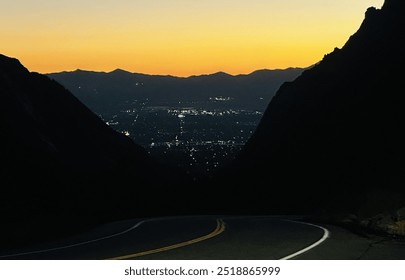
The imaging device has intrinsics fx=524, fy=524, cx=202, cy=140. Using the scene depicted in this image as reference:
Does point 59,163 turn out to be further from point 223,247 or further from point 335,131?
point 223,247

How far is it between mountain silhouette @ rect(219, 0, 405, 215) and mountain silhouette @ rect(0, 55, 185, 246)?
20.2 m

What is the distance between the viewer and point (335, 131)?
87688mm

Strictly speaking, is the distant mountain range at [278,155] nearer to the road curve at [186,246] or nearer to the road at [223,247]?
the road curve at [186,246]

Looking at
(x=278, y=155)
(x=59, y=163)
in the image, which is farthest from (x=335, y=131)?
(x=59, y=163)

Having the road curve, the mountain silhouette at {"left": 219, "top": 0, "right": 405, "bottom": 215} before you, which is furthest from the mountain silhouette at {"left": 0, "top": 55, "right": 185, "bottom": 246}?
the mountain silhouette at {"left": 219, "top": 0, "right": 405, "bottom": 215}

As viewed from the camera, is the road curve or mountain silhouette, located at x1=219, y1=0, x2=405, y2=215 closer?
the road curve

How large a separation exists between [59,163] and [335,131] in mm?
56166

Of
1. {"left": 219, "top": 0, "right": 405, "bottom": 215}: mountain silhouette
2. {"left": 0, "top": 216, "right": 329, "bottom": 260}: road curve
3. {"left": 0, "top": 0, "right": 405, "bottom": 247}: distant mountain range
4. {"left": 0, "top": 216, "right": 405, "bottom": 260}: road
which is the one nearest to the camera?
{"left": 0, "top": 216, "right": 405, "bottom": 260}: road

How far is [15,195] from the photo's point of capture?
71812mm

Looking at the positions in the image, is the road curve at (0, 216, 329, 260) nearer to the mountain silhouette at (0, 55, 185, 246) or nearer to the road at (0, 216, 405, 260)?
the road at (0, 216, 405, 260)

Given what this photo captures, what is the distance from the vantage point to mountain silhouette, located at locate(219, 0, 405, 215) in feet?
214

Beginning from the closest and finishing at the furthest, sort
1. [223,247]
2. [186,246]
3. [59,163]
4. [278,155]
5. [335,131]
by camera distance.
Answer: [223,247] → [186,246] → [335,131] → [278,155] → [59,163]
